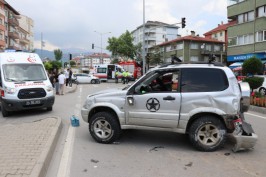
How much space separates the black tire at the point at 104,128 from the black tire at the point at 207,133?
1.71 meters

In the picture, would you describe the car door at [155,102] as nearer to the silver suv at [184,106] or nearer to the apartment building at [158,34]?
the silver suv at [184,106]

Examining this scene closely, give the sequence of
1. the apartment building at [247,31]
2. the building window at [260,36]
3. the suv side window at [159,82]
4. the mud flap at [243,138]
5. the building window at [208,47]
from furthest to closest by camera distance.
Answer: the building window at [208,47] < the apartment building at [247,31] < the building window at [260,36] < the suv side window at [159,82] < the mud flap at [243,138]

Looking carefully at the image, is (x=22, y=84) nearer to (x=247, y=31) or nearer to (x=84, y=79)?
(x=84, y=79)

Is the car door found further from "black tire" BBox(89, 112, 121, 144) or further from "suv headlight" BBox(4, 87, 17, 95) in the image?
"suv headlight" BBox(4, 87, 17, 95)

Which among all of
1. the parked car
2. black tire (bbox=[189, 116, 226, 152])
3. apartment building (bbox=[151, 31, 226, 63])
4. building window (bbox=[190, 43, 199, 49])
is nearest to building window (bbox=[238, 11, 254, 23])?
the parked car

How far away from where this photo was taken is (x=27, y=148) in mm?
5988

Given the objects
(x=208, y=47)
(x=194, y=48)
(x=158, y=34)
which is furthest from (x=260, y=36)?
(x=158, y=34)

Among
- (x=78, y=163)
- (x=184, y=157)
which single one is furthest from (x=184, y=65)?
(x=78, y=163)

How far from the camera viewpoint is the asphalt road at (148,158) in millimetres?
5121

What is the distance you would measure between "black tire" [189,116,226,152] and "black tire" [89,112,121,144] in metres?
1.71

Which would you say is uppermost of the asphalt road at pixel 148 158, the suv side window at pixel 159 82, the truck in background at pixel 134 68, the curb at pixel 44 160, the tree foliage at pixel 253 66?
the truck in background at pixel 134 68

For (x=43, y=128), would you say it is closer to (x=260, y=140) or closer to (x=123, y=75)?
(x=260, y=140)

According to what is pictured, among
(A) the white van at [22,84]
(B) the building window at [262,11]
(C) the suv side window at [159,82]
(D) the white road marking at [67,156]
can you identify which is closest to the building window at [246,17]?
(B) the building window at [262,11]

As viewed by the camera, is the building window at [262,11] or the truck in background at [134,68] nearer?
the building window at [262,11]
